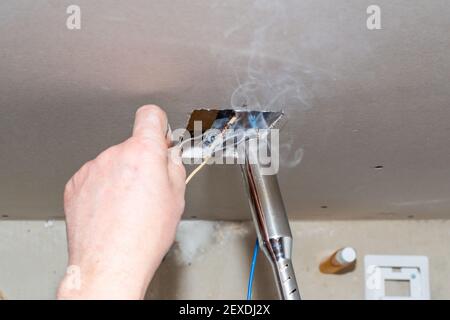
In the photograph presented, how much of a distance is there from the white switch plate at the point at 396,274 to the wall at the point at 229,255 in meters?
0.02

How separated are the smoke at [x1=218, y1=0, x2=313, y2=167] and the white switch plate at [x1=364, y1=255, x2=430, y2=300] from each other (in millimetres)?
618

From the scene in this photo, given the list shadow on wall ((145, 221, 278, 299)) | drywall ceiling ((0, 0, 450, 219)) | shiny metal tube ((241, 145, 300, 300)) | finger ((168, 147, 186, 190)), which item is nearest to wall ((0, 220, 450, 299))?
shadow on wall ((145, 221, 278, 299))

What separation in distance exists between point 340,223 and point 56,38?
890 mm

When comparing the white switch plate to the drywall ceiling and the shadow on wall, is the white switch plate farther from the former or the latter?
the drywall ceiling

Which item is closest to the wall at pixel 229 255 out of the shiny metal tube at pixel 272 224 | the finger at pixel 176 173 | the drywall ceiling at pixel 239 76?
the drywall ceiling at pixel 239 76

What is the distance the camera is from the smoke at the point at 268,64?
18.6 inches

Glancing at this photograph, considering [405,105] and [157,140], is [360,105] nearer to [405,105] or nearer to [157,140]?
[405,105]

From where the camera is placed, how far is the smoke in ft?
1.55

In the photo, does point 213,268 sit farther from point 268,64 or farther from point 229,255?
point 268,64

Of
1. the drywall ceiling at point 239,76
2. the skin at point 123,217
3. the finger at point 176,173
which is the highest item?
the drywall ceiling at point 239,76

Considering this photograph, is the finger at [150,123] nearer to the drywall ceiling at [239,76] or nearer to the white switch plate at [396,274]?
the drywall ceiling at [239,76]

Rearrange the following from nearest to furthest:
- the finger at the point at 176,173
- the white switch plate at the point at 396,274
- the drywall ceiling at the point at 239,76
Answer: the drywall ceiling at the point at 239,76 → the finger at the point at 176,173 → the white switch plate at the point at 396,274

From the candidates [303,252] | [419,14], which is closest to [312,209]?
[303,252]
